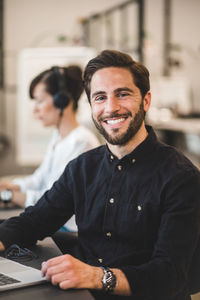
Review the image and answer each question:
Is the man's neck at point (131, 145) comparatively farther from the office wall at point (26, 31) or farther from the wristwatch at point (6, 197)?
the office wall at point (26, 31)

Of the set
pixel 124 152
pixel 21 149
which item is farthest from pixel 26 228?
pixel 21 149

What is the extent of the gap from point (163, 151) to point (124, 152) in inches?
4.6

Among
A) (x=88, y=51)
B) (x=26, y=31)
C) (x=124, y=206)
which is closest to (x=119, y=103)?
(x=124, y=206)

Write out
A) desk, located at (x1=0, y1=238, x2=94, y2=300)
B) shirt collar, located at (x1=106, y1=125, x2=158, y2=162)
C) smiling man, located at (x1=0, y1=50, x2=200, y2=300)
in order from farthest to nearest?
shirt collar, located at (x1=106, y1=125, x2=158, y2=162) → smiling man, located at (x1=0, y1=50, x2=200, y2=300) → desk, located at (x1=0, y1=238, x2=94, y2=300)

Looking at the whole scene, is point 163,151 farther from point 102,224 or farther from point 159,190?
point 102,224

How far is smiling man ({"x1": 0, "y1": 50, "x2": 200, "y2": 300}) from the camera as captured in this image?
1124mm

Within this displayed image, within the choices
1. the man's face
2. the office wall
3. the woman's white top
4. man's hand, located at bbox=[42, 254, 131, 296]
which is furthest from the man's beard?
the office wall

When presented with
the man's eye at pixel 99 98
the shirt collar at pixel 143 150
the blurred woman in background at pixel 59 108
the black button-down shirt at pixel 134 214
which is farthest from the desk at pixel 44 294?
the blurred woman in background at pixel 59 108

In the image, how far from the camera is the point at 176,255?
1.14 metres

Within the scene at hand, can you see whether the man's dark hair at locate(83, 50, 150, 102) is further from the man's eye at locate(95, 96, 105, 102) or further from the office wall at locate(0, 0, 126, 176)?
the office wall at locate(0, 0, 126, 176)

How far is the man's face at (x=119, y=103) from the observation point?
4.35 ft

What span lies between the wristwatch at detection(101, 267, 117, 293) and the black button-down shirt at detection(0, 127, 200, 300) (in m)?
0.04

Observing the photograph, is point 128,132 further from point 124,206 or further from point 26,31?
point 26,31

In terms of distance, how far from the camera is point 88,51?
15.5 feet
